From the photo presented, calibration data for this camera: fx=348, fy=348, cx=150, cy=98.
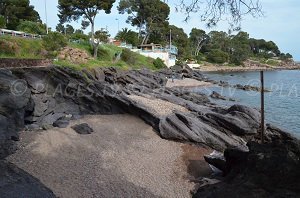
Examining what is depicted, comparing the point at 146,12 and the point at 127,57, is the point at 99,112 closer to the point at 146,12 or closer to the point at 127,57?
the point at 127,57

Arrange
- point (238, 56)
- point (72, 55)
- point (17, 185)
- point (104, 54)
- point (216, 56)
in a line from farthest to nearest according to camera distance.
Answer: point (238, 56) → point (216, 56) → point (104, 54) → point (72, 55) → point (17, 185)

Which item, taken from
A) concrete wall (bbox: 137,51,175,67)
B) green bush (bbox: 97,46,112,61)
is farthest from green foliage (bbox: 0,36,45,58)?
concrete wall (bbox: 137,51,175,67)

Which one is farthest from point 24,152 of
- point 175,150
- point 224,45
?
point 224,45

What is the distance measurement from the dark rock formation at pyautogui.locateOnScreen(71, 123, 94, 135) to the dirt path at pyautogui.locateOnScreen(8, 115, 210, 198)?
0.26 metres

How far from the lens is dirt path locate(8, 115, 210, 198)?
11148 mm

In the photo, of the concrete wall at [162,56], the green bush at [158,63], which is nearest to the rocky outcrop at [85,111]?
the green bush at [158,63]

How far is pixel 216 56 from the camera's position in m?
115

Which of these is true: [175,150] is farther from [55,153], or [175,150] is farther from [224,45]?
[224,45]

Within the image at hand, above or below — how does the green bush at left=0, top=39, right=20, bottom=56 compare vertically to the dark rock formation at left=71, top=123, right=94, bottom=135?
above

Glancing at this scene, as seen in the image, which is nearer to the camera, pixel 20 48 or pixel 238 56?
pixel 20 48

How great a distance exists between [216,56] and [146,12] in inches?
1695

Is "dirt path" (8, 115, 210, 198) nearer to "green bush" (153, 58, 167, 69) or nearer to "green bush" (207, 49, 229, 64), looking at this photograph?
"green bush" (153, 58, 167, 69)

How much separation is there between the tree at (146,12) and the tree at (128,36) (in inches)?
84.8

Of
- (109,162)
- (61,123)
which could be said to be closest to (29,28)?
(61,123)
